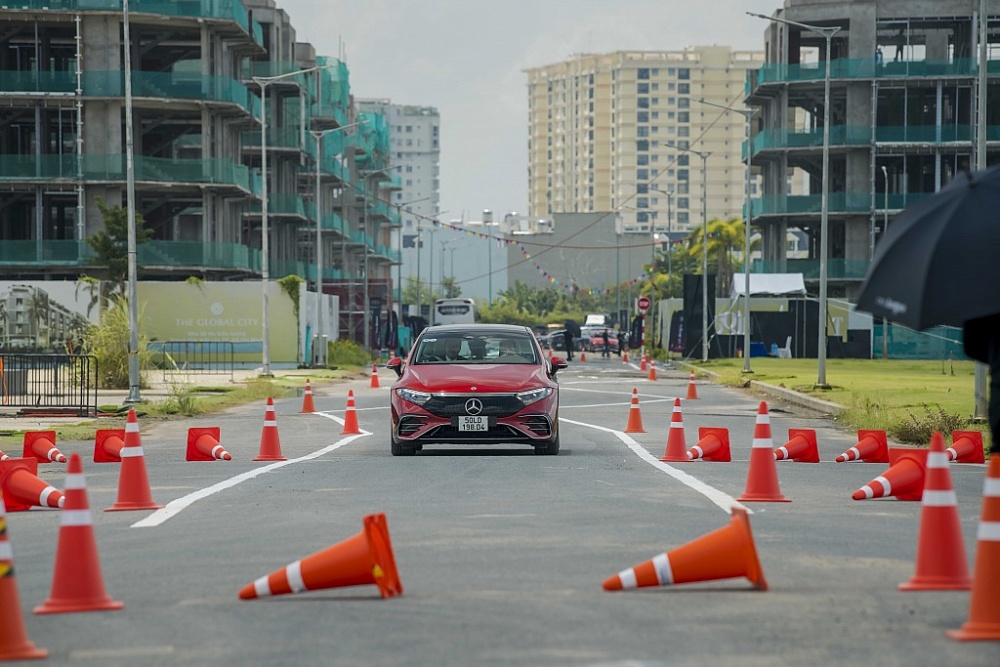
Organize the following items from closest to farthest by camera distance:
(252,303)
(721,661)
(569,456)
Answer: (721,661), (569,456), (252,303)

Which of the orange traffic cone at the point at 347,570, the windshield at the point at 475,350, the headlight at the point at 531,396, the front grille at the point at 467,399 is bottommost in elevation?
the orange traffic cone at the point at 347,570

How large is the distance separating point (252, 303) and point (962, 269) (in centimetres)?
5219

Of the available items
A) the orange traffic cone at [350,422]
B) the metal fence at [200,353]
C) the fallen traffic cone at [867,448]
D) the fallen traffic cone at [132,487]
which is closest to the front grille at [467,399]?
the fallen traffic cone at [867,448]

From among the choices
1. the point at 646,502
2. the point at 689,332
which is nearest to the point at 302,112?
the point at 689,332

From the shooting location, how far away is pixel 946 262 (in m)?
8.09

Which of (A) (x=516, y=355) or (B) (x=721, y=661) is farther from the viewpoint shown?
(A) (x=516, y=355)

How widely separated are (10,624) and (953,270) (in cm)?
467

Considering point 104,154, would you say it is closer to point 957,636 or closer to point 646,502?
point 646,502

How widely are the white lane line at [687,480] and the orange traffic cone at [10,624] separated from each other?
209 inches

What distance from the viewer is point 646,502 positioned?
13.4m

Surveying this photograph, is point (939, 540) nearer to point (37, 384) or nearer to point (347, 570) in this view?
point (347, 570)

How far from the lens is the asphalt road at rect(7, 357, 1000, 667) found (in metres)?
7.22

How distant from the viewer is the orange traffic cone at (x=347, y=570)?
843 centimetres

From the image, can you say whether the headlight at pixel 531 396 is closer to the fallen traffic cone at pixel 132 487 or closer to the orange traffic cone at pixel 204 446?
the orange traffic cone at pixel 204 446
